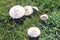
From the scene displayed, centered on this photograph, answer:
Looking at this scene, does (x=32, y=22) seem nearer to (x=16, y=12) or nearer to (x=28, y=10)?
(x=28, y=10)

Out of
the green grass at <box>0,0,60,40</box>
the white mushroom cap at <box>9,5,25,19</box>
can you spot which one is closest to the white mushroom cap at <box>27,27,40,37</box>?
the green grass at <box>0,0,60,40</box>

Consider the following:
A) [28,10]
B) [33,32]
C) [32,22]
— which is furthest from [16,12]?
[33,32]

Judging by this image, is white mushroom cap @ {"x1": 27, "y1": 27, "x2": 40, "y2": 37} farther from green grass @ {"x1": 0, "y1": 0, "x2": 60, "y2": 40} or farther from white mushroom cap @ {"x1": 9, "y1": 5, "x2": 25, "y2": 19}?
white mushroom cap @ {"x1": 9, "y1": 5, "x2": 25, "y2": 19}

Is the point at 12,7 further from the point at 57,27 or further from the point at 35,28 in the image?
the point at 57,27

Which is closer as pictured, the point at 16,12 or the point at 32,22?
the point at 16,12

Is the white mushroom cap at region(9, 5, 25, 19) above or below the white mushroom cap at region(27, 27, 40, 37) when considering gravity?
above

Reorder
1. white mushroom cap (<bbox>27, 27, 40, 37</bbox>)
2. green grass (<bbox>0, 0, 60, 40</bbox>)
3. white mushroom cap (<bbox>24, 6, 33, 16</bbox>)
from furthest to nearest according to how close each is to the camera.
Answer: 1. white mushroom cap (<bbox>24, 6, 33, 16</bbox>)
2. green grass (<bbox>0, 0, 60, 40</bbox>)
3. white mushroom cap (<bbox>27, 27, 40, 37</bbox>)

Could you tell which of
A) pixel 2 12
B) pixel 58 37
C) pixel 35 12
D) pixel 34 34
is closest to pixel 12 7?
pixel 2 12


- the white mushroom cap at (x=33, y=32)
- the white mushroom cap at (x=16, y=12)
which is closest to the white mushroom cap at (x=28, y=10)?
the white mushroom cap at (x=16, y=12)
